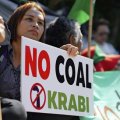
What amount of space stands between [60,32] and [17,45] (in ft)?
2.00

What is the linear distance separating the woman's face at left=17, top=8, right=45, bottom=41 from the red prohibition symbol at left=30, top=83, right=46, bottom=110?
438 mm

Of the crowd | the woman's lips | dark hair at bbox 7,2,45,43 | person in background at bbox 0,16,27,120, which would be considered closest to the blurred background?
the crowd

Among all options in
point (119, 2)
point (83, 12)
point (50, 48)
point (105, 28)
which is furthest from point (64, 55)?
point (119, 2)

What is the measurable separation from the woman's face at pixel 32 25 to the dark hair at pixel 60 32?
1.35ft

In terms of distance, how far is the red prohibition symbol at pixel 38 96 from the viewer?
3.80 metres

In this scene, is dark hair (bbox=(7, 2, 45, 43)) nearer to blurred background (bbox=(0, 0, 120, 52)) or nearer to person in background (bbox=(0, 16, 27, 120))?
person in background (bbox=(0, 16, 27, 120))

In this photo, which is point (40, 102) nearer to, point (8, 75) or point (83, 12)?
point (8, 75)

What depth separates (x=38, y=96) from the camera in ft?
12.6

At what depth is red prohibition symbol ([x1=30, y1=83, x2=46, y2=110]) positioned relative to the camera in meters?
3.80

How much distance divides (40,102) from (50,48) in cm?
40

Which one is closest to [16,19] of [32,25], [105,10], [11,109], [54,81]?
[32,25]

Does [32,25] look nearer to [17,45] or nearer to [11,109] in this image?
[17,45]

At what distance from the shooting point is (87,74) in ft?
14.4

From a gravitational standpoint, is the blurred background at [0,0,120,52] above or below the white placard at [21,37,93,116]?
above
